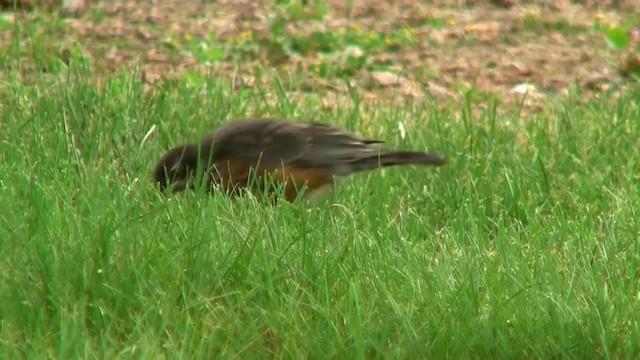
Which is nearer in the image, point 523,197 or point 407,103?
point 523,197

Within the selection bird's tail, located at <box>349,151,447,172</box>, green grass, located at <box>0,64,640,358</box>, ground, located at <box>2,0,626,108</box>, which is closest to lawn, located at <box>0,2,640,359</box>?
green grass, located at <box>0,64,640,358</box>

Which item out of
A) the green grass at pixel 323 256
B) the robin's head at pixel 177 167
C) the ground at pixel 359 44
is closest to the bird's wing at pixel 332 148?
the green grass at pixel 323 256

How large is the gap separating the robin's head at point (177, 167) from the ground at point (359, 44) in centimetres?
141

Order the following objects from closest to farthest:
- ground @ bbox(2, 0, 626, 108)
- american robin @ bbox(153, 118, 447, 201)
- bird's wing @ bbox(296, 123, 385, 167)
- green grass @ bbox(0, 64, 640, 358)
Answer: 1. green grass @ bbox(0, 64, 640, 358)
2. american robin @ bbox(153, 118, 447, 201)
3. bird's wing @ bbox(296, 123, 385, 167)
4. ground @ bbox(2, 0, 626, 108)

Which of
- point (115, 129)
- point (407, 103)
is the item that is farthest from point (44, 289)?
point (407, 103)

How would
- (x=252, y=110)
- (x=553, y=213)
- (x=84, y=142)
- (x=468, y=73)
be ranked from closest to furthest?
(x=553, y=213), (x=84, y=142), (x=252, y=110), (x=468, y=73)

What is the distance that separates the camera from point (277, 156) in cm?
657

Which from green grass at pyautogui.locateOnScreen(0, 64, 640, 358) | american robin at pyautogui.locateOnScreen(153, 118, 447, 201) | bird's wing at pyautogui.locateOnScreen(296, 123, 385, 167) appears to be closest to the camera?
green grass at pyautogui.locateOnScreen(0, 64, 640, 358)

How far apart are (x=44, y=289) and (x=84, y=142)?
205cm

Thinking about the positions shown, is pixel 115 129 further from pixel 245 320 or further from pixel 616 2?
pixel 616 2

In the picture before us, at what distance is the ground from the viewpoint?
8.53m

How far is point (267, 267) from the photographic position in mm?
4836

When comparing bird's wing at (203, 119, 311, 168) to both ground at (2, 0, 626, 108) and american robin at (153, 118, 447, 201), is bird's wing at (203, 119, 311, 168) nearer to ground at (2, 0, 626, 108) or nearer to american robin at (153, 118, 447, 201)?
american robin at (153, 118, 447, 201)

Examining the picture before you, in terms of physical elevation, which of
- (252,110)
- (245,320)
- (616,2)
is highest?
(245,320)
